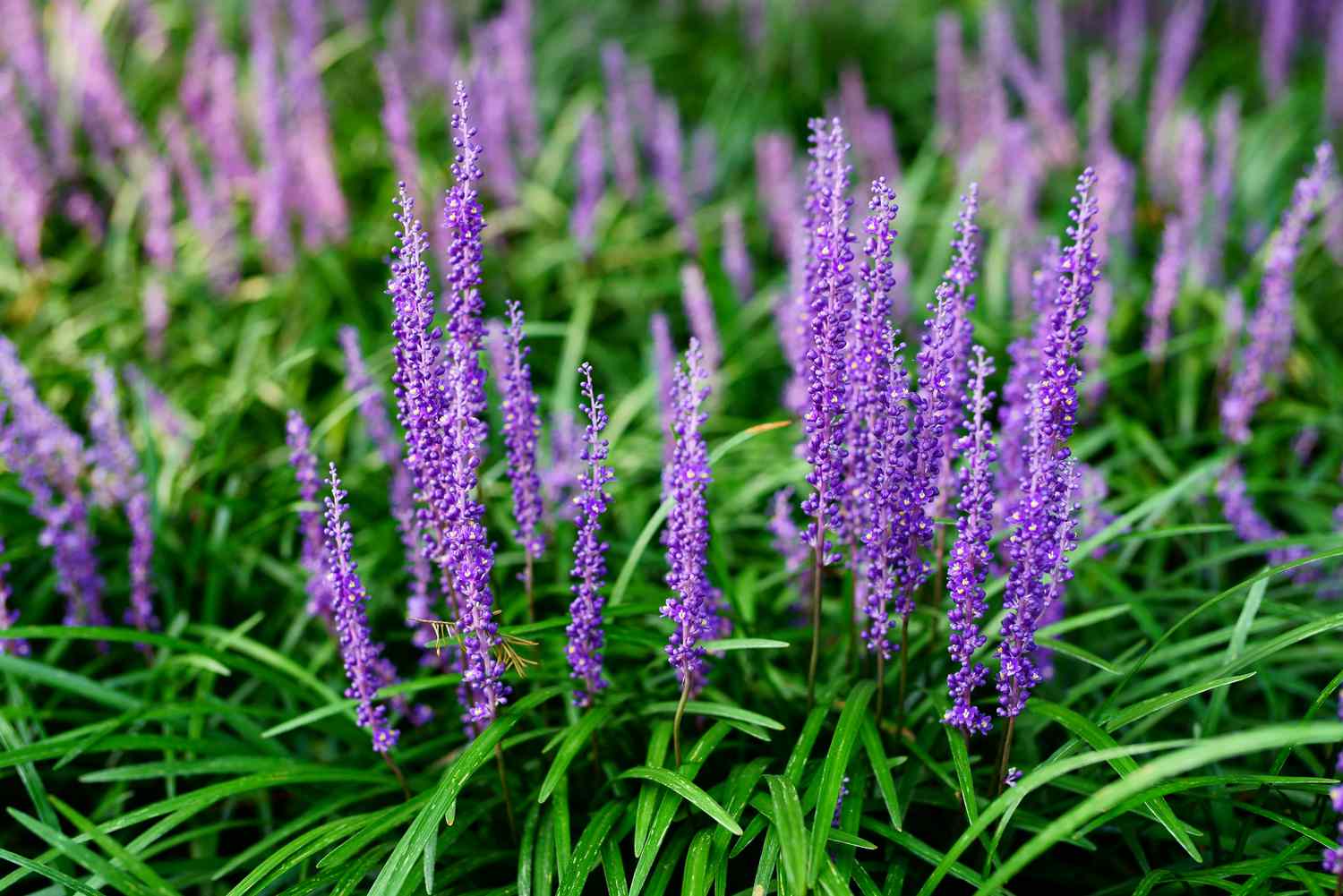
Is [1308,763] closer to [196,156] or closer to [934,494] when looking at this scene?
[934,494]

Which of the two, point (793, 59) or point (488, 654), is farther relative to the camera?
point (793, 59)

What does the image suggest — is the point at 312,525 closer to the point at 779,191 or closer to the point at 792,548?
the point at 792,548

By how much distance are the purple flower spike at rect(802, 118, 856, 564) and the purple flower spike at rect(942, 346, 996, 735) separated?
0.34 meters

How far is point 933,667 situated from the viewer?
3.84 meters

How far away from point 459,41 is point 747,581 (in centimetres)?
765

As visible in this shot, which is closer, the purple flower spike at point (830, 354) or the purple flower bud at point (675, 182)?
the purple flower spike at point (830, 354)

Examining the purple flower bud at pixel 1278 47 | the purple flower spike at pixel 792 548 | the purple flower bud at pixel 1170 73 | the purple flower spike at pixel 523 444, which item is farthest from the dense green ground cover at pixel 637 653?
the purple flower bud at pixel 1278 47

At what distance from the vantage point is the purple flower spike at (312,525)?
12.3 ft

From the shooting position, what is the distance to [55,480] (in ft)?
15.0

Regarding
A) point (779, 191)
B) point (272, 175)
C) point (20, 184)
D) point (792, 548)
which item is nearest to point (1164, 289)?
point (779, 191)

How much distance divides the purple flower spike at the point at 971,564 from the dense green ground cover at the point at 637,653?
327 millimetres

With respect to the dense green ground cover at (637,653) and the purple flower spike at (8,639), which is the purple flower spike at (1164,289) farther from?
the purple flower spike at (8,639)

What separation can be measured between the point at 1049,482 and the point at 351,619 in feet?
6.47

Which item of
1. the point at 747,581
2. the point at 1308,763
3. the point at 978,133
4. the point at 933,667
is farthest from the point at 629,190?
the point at 1308,763
